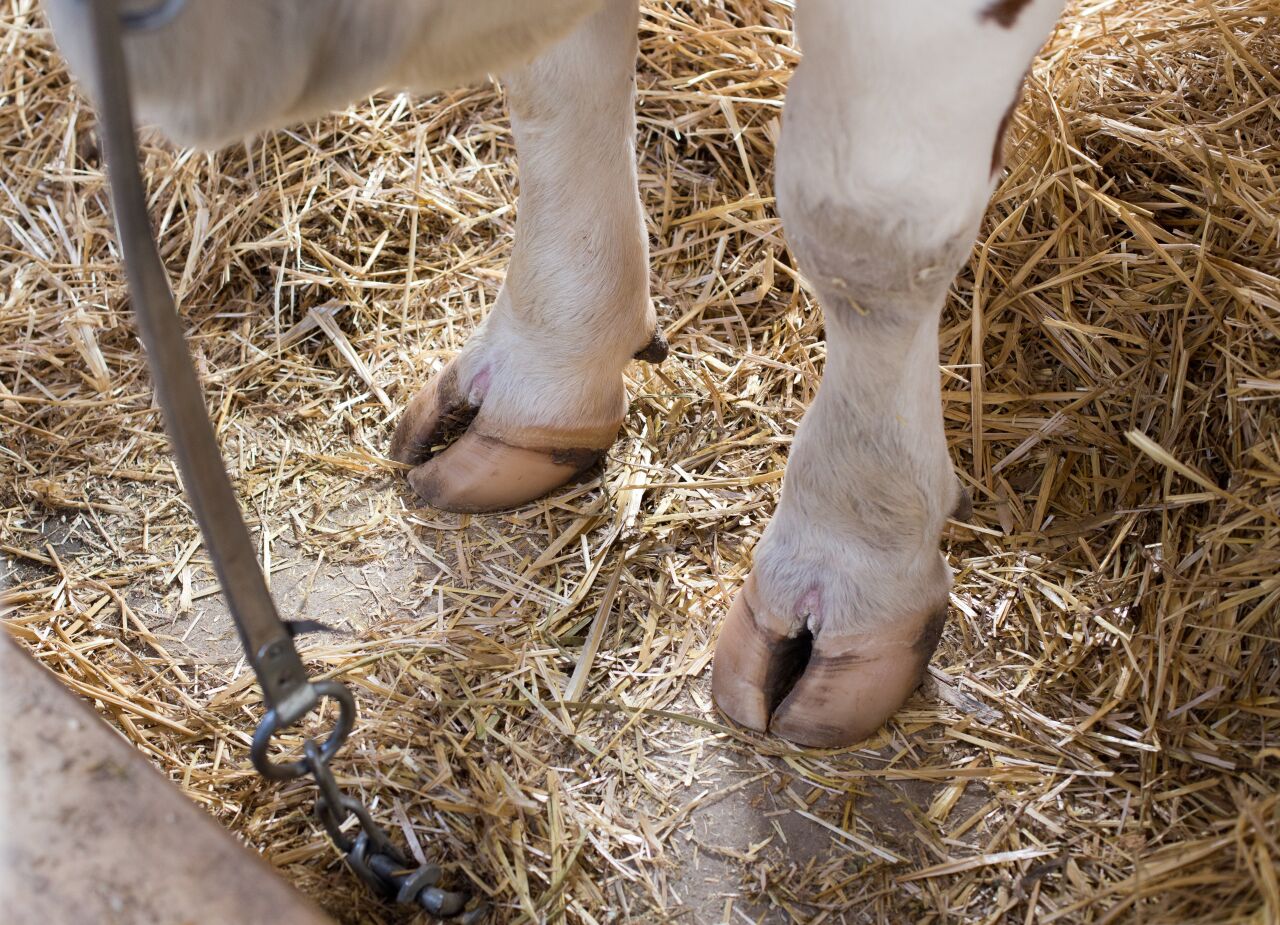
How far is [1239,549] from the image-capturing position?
1.00 m

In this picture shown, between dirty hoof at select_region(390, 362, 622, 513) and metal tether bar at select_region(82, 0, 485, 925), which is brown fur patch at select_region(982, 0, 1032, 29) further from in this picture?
dirty hoof at select_region(390, 362, 622, 513)

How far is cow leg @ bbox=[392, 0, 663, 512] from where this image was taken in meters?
1.12

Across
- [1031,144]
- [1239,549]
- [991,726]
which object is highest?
[1031,144]

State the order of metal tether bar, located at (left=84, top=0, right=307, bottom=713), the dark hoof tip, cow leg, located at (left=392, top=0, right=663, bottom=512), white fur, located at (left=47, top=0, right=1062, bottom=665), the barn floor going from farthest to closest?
1. the dark hoof tip
2. cow leg, located at (left=392, top=0, right=663, bottom=512)
3. the barn floor
4. white fur, located at (left=47, top=0, right=1062, bottom=665)
5. metal tether bar, located at (left=84, top=0, right=307, bottom=713)

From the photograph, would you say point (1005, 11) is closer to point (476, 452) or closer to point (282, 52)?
point (282, 52)

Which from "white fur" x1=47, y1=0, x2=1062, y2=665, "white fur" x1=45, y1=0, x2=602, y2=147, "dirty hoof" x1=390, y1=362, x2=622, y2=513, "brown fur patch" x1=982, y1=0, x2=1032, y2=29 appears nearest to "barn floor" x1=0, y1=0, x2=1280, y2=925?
"dirty hoof" x1=390, y1=362, x2=622, y2=513

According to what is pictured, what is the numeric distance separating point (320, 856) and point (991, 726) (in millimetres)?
573

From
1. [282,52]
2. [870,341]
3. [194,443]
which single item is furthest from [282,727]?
[870,341]

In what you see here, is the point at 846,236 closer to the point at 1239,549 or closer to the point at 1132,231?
the point at 1239,549

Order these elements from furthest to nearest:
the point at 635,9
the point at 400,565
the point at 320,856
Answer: the point at 400,565, the point at 635,9, the point at 320,856

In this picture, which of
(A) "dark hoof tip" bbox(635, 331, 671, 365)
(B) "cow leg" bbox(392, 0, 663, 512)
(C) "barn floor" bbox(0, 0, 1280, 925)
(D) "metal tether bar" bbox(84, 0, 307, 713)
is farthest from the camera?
(A) "dark hoof tip" bbox(635, 331, 671, 365)

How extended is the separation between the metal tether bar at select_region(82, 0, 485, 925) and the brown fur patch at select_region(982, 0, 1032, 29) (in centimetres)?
45

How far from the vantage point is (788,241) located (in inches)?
33.3

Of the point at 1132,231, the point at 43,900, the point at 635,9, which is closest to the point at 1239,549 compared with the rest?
the point at 1132,231
